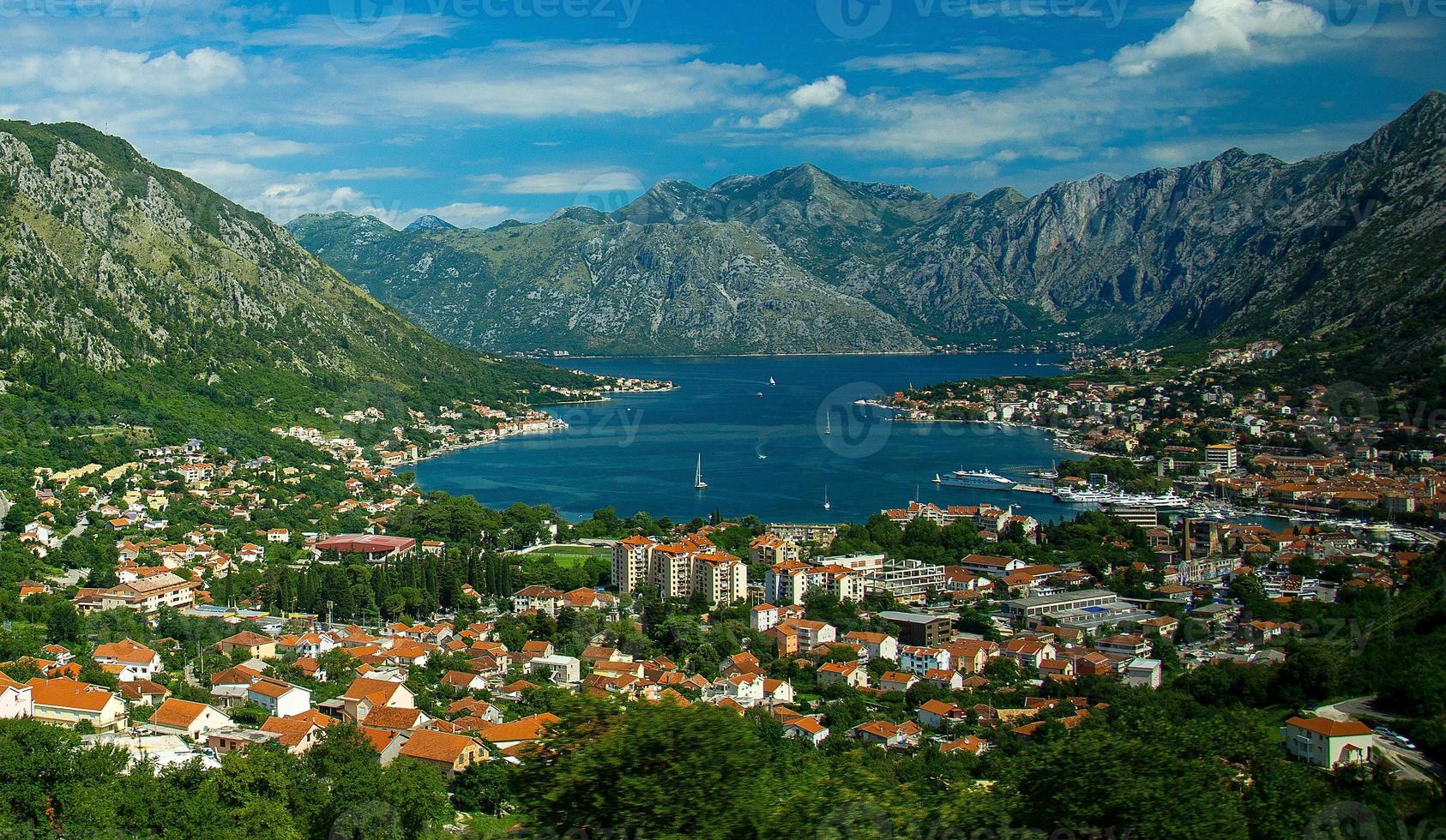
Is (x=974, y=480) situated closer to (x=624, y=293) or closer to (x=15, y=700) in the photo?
(x=15, y=700)

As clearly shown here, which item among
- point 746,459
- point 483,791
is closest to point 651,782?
point 483,791

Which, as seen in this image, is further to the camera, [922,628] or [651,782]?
[922,628]

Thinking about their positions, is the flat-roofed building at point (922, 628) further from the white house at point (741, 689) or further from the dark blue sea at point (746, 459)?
the dark blue sea at point (746, 459)

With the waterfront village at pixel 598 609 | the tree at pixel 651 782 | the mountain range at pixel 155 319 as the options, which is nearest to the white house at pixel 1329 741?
the waterfront village at pixel 598 609

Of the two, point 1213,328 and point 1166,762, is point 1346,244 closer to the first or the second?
point 1213,328

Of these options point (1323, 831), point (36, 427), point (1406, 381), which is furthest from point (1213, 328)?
point (1323, 831)
